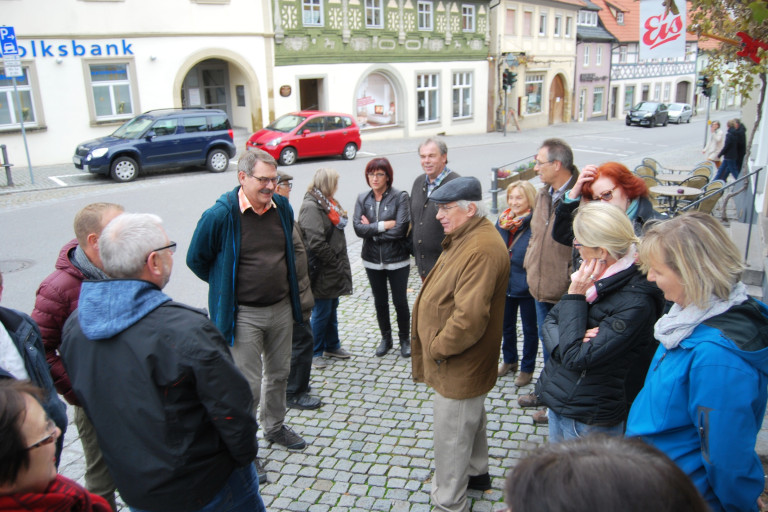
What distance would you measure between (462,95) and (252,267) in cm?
2805

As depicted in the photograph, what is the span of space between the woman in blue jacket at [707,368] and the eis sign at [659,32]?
4.68 m

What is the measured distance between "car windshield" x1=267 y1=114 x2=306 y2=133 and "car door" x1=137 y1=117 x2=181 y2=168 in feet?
11.7

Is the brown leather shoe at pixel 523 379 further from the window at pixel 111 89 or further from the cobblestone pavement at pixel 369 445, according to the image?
the window at pixel 111 89

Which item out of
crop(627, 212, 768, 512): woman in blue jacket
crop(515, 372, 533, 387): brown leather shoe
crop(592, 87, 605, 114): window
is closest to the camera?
crop(627, 212, 768, 512): woman in blue jacket

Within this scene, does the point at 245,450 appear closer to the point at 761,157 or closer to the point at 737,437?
the point at 737,437

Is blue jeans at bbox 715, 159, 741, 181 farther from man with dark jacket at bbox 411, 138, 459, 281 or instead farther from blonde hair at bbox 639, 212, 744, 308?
blonde hair at bbox 639, 212, 744, 308

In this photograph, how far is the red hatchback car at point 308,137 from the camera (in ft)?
58.5

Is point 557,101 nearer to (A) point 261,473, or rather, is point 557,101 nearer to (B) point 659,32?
(B) point 659,32

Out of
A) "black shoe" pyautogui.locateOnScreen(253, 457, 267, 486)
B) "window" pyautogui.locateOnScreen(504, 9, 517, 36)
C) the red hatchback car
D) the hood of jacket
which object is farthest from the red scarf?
"window" pyautogui.locateOnScreen(504, 9, 517, 36)

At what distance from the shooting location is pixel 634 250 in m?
2.80

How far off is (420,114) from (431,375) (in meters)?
26.2

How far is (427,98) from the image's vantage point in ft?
93.5

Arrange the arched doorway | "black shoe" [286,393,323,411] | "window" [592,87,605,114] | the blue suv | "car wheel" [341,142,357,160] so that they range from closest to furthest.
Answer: "black shoe" [286,393,323,411] → the blue suv → "car wheel" [341,142,357,160] → the arched doorway → "window" [592,87,605,114]

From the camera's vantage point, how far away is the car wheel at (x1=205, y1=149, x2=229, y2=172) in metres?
16.5
